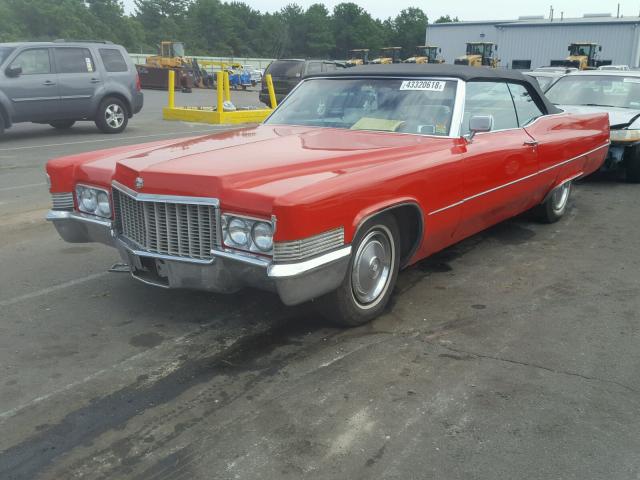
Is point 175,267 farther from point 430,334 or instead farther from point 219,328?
point 430,334

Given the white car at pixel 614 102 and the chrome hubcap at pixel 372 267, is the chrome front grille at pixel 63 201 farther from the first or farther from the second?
the white car at pixel 614 102

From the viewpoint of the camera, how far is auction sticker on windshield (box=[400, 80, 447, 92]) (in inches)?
193

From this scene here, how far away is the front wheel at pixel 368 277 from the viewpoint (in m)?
3.84

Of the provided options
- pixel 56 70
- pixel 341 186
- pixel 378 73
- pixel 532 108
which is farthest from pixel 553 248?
pixel 56 70

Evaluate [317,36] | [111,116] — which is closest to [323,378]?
[111,116]

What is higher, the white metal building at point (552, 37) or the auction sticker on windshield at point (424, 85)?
the white metal building at point (552, 37)

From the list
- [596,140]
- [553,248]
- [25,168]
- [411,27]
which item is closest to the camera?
[553,248]

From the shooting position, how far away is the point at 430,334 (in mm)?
3986

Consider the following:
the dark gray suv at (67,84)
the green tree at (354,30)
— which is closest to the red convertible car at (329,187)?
the dark gray suv at (67,84)

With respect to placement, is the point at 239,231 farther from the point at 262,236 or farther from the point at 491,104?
the point at 491,104

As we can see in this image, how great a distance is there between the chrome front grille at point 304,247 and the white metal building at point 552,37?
4880 cm

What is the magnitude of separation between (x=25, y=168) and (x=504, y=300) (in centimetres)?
758

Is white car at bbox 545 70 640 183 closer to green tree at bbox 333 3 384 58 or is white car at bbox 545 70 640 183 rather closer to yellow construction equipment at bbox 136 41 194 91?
yellow construction equipment at bbox 136 41 194 91

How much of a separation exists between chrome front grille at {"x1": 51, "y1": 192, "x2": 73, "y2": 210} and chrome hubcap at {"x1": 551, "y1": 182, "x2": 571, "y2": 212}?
4.59 m
